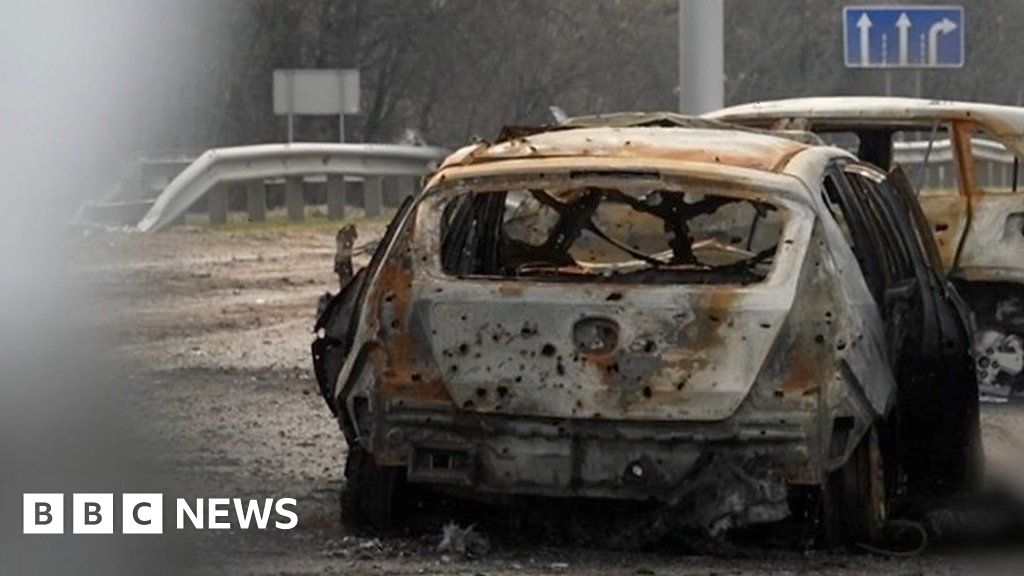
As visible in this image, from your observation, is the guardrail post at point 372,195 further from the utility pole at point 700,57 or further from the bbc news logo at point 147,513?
the bbc news logo at point 147,513

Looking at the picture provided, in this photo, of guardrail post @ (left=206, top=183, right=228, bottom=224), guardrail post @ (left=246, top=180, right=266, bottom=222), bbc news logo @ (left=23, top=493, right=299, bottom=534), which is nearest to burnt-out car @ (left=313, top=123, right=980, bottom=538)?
bbc news logo @ (left=23, top=493, right=299, bottom=534)

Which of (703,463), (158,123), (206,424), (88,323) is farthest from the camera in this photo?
(158,123)

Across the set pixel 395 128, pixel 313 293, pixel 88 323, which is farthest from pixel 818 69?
pixel 88 323

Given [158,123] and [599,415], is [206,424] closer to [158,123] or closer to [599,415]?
[599,415]

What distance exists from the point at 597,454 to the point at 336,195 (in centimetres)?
1885

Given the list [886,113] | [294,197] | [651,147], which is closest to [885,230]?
[651,147]

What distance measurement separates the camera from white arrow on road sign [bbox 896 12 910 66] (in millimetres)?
23984

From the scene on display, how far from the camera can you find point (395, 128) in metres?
36.4

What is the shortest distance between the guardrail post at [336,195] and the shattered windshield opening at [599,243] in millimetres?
15053

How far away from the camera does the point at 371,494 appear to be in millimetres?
9414

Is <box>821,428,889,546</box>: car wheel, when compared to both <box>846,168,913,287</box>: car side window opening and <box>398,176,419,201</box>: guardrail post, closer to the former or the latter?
<box>846,168,913,287</box>: car side window opening

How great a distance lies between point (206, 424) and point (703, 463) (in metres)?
4.20

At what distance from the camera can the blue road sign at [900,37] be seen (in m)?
23.9

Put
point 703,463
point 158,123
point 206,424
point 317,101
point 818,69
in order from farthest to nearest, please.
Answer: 1. point 818,69
2. point 158,123
3. point 317,101
4. point 206,424
5. point 703,463
